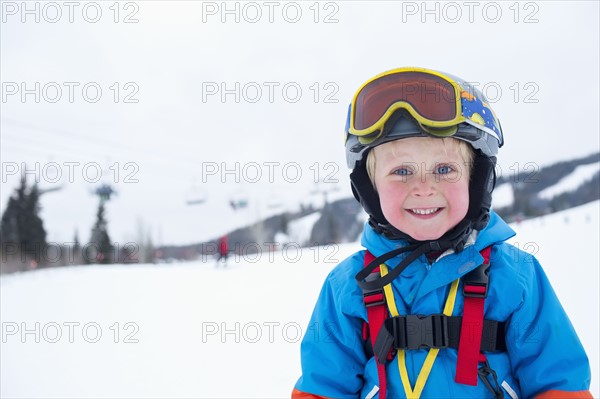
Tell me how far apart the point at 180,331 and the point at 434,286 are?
6.31 metres

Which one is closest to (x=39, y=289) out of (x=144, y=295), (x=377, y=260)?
(x=144, y=295)

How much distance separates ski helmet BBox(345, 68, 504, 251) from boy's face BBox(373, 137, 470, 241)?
83 mm

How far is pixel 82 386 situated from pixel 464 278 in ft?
17.5

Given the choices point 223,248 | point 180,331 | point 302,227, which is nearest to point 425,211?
point 180,331

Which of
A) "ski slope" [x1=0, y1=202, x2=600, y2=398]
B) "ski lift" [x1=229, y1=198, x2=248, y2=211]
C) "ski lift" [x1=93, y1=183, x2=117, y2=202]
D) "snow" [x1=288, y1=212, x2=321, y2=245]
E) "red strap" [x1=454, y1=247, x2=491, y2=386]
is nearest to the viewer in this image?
"red strap" [x1=454, y1=247, x2=491, y2=386]

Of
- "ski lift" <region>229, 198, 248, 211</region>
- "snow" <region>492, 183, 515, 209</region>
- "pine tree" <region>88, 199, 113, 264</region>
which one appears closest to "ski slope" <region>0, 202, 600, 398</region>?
"snow" <region>492, 183, 515, 209</region>

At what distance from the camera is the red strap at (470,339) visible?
5.89ft

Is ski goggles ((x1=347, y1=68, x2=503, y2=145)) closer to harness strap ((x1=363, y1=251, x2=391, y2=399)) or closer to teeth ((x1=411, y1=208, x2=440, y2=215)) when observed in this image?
teeth ((x1=411, y1=208, x2=440, y2=215))

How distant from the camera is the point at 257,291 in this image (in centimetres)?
1040

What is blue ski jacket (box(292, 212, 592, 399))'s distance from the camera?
5.92 feet

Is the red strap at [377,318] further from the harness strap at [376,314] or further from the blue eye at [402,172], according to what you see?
the blue eye at [402,172]

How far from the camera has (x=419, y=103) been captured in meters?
2.07

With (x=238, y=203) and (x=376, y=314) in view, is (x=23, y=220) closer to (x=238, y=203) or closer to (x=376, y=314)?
(x=238, y=203)

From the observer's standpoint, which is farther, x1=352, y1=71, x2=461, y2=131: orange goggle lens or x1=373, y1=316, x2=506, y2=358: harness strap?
x1=352, y1=71, x2=461, y2=131: orange goggle lens
